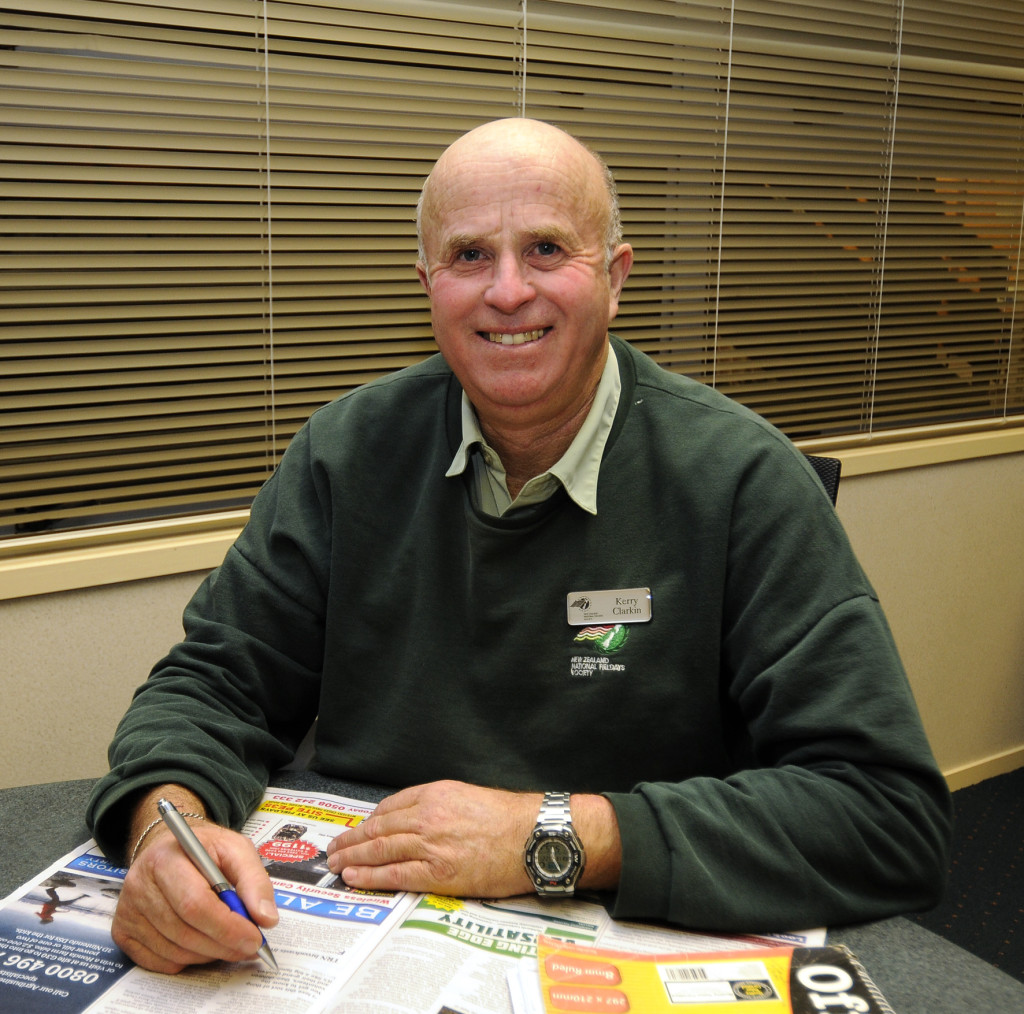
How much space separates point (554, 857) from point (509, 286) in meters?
0.69

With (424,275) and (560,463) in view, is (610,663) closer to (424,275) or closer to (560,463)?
(560,463)

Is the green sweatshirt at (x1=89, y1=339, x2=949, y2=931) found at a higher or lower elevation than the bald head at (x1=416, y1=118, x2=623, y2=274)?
lower

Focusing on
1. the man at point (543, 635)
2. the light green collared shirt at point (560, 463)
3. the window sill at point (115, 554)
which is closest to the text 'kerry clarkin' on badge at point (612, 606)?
the man at point (543, 635)

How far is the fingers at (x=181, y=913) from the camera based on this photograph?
2.81 ft

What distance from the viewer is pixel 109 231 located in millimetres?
1871

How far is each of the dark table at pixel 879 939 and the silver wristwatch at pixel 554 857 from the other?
0.24 m

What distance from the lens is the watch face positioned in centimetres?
94

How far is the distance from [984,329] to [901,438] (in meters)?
0.56

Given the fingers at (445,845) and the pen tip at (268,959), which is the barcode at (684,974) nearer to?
the fingers at (445,845)

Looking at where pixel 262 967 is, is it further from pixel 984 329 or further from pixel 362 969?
pixel 984 329

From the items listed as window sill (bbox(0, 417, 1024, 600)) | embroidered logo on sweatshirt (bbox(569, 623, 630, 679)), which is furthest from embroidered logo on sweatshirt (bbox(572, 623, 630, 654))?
window sill (bbox(0, 417, 1024, 600))

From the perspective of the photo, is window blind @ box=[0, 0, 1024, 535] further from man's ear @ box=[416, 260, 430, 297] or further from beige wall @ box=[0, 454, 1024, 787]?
man's ear @ box=[416, 260, 430, 297]

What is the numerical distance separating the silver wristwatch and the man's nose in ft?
2.10

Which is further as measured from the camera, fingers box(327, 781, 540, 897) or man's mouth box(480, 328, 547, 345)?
man's mouth box(480, 328, 547, 345)
